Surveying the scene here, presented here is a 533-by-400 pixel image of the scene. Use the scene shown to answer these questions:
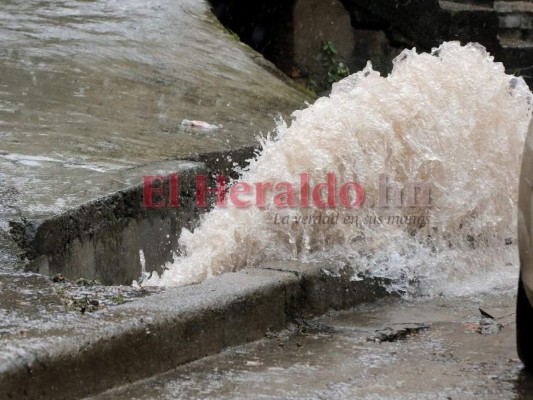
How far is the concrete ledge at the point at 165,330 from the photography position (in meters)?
2.66

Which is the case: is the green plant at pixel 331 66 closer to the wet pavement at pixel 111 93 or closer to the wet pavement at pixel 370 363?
the wet pavement at pixel 111 93

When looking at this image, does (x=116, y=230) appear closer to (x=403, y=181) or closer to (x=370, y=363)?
(x=403, y=181)

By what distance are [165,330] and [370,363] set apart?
28.7 inches

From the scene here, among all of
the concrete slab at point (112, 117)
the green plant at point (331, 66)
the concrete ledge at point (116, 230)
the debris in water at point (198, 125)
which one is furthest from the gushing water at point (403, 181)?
the green plant at point (331, 66)

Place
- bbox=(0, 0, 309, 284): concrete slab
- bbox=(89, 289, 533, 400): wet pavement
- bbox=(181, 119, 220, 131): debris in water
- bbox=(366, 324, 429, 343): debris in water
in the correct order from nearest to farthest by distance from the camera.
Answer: bbox=(89, 289, 533, 400): wet pavement < bbox=(366, 324, 429, 343): debris in water < bbox=(0, 0, 309, 284): concrete slab < bbox=(181, 119, 220, 131): debris in water

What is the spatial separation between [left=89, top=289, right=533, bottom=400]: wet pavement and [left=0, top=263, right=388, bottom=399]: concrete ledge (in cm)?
5

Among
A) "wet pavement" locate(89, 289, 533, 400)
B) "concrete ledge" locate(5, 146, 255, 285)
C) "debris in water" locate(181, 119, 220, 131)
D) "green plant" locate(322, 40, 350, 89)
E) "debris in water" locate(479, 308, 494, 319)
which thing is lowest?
"wet pavement" locate(89, 289, 533, 400)

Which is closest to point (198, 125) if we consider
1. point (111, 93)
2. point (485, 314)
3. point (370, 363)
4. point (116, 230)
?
point (111, 93)

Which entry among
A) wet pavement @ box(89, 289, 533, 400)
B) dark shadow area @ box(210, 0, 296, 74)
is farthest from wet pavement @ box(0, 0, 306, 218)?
wet pavement @ box(89, 289, 533, 400)

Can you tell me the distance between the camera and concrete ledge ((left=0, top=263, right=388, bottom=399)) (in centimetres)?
266

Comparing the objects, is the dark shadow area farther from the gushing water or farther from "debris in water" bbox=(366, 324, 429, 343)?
"debris in water" bbox=(366, 324, 429, 343)

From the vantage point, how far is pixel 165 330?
3.04 metres

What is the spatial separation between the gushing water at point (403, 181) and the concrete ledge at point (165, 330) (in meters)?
0.32

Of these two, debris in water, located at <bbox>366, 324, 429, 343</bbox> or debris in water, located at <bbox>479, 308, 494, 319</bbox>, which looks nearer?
debris in water, located at <bbox>366, 324, 429, 343</bbox>
